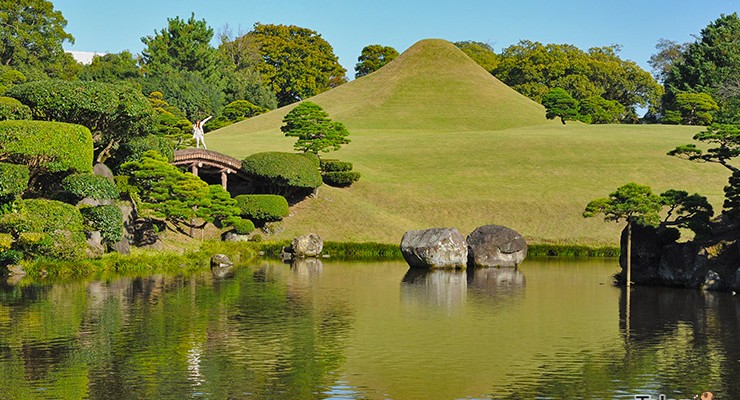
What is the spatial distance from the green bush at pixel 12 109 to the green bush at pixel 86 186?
3.62 meters

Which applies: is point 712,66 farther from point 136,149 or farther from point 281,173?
point 136,149

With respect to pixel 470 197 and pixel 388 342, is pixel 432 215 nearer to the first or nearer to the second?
pixel 470 197

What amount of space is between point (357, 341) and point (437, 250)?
2537 centimetres

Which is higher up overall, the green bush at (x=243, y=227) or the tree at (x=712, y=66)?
the tree at (x=712, y=66)

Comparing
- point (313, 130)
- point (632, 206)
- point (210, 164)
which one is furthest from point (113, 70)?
point (632, 206)

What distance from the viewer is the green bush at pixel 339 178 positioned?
76.3 m

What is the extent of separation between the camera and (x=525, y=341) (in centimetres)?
2636

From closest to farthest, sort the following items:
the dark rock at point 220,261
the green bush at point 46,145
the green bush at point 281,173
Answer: the green bush at point 46,145 < the dark rock at point 220,261 < the green bush at point 281,173

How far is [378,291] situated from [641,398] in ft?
66.5

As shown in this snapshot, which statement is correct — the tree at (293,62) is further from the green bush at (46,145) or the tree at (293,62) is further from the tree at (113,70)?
the green bush at (46,145)

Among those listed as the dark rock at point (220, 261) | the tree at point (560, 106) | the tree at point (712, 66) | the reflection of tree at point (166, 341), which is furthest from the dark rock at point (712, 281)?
the tree at point (712, 66)

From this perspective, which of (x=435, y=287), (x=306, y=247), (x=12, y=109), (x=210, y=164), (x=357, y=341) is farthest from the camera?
(x=210, y=164)

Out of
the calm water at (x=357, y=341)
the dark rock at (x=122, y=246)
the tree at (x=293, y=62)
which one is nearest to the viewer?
the calm water at (x=357, y=341)

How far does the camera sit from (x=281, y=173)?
67062mm
